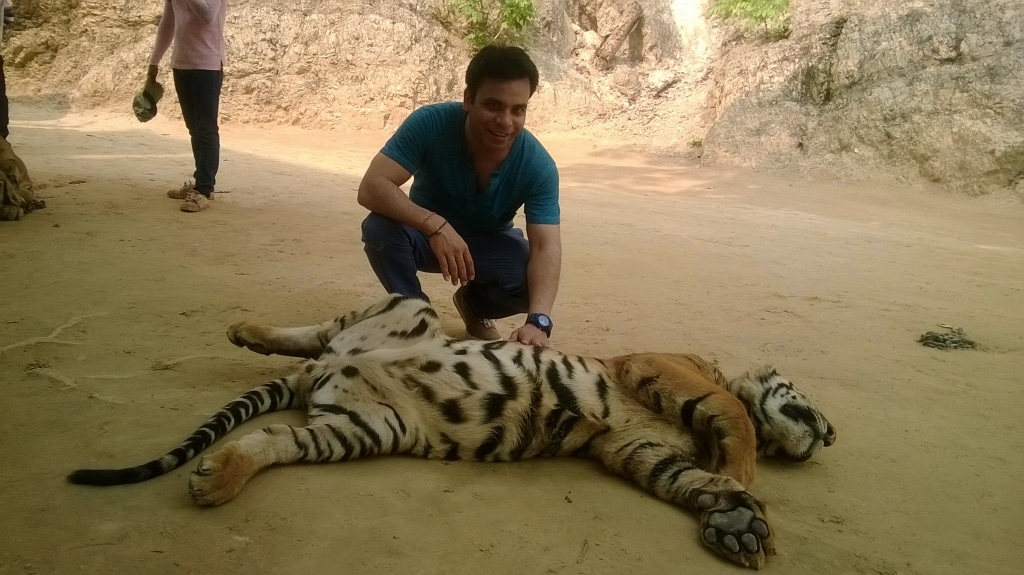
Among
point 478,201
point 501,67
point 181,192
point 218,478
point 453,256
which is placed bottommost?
point 181,192

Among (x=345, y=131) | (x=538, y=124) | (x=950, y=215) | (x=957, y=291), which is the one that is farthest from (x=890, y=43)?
(x=345, y=131)

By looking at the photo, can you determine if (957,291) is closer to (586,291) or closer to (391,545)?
(586,291)

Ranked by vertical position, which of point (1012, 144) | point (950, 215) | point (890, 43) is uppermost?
point (890, 43)

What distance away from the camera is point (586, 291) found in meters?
5.00

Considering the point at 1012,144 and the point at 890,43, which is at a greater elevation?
the point at 890,43

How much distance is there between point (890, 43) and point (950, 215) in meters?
4.26

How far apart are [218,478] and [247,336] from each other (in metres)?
1.22

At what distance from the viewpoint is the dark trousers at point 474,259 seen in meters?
3.78

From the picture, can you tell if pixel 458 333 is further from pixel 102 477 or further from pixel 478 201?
pixel 102 477

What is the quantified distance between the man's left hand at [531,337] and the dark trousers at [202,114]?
4344 millimetres

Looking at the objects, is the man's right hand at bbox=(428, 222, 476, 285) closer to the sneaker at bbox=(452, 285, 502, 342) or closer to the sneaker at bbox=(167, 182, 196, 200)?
the sneaker at bbox=(452, 285, 502, 342)

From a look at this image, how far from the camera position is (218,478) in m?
2.06

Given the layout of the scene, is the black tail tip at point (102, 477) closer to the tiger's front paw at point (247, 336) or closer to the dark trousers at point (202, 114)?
the tiger's front paw at point (247, 336)

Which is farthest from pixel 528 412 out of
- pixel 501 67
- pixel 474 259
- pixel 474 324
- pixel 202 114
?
pixel 202 114
